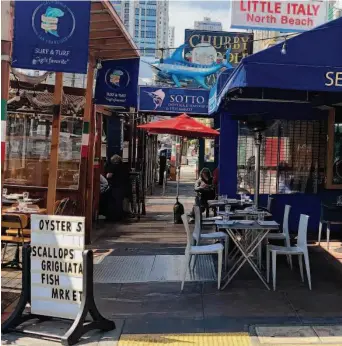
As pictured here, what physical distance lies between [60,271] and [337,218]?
509cm

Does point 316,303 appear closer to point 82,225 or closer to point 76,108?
point 82,225

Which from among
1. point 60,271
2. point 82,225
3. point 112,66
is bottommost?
point 60,271

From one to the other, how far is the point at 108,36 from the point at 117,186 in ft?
14.6

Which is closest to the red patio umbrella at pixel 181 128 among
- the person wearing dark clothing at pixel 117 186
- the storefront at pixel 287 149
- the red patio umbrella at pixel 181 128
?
the red patio umbrella at pixel 181 128

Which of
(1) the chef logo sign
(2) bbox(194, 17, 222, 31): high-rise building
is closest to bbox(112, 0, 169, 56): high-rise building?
(2) bbox(194, 17, 222, 31): high-rise building

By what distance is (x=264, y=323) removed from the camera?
15.6ft

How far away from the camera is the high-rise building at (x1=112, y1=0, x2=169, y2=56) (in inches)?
517

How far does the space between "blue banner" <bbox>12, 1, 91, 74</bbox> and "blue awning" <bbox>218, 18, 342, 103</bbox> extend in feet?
5.97

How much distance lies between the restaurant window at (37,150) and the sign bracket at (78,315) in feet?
14.2

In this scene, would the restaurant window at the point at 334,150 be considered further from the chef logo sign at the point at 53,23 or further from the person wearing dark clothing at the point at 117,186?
the chef logo sign at the point at 53,23

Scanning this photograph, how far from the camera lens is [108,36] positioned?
790 cm

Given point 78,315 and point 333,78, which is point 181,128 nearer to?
point 333,78

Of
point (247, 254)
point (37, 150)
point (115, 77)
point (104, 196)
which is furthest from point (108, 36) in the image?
point (104, 196)

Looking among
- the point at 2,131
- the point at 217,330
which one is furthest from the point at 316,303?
the point at 2,131
